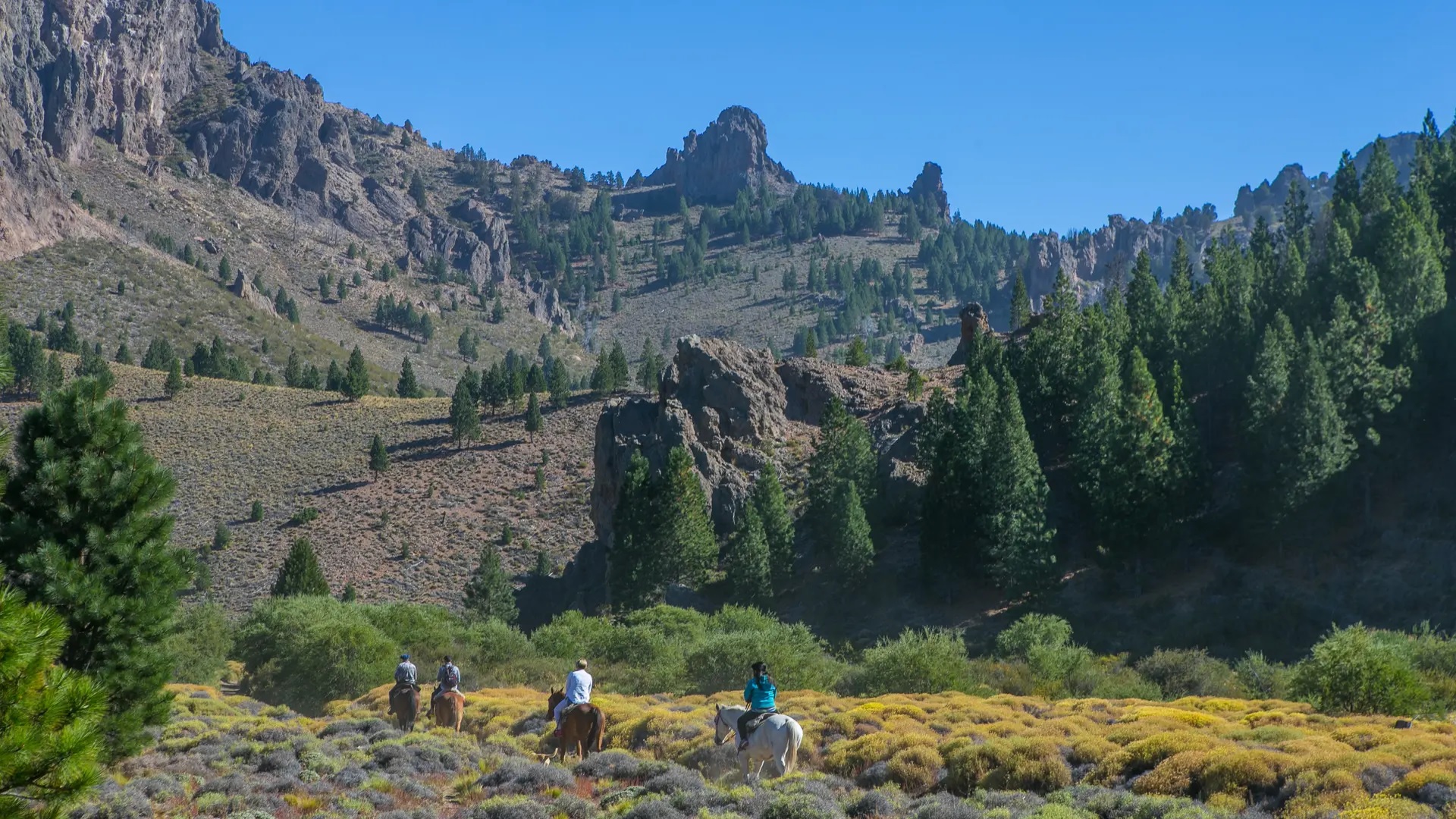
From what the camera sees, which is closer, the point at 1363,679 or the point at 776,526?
the point at 1363,679

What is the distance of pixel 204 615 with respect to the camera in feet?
193

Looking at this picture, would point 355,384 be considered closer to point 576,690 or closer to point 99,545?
point 576,690

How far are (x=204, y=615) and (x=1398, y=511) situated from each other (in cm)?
5934

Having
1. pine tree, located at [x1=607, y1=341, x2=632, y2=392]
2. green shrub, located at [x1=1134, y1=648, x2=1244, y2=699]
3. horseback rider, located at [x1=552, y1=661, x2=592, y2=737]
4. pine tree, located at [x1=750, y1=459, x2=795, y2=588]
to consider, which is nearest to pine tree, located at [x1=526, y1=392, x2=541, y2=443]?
pine tree, located at [x1=607, y1=341, x2=632, y2=392]

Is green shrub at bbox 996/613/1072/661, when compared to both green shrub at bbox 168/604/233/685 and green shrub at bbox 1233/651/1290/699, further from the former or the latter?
green shrub at bbox 168/604/233/685

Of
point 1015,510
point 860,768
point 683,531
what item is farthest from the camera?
point 683,531

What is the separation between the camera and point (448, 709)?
30219 mm

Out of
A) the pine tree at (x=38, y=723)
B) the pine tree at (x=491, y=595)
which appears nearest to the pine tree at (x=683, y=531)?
the pine tree at (x=491, y=595)

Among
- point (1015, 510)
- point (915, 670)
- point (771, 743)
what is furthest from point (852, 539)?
point (771, 743)

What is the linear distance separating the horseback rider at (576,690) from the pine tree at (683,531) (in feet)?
141

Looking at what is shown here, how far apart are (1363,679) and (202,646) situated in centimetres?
4885

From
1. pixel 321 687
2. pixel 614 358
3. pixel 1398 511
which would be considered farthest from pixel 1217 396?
pixel 614 358

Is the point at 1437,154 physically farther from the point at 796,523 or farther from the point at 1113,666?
the point at 1113,666

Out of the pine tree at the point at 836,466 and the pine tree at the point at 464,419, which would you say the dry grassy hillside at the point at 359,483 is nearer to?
the pine tree at the point at 464,419
